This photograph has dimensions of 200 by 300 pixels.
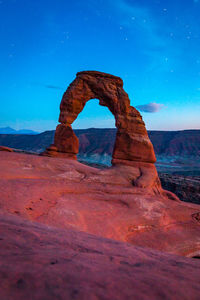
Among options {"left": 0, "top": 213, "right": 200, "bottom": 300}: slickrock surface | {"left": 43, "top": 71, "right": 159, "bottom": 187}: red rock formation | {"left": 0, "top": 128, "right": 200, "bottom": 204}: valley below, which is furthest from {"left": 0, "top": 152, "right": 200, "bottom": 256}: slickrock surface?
{"left": 0, "top": 128, "right": 200, "bottom": 204}: valley below

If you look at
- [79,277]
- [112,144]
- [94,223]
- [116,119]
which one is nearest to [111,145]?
[112,144]

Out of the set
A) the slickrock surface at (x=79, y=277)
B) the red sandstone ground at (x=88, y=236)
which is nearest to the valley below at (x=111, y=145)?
the red sandstone ground at (x=88, y=236)

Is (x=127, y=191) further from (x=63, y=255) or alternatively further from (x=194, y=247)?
(x=63, y=255)

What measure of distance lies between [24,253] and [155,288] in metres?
1.09

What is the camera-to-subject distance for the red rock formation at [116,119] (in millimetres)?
10133

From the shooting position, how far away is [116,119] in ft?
35.2

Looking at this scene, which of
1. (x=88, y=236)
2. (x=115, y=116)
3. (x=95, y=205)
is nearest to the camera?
(x=88, y=236)

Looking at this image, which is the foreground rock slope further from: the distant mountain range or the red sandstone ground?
the distant mountain range

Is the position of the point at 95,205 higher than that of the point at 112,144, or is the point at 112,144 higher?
the point at 112,144

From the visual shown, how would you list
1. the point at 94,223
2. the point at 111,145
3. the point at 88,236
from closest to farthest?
the point at 88,236
the point at 94,223
the point at 111,145

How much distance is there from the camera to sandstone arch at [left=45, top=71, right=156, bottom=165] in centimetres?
1018

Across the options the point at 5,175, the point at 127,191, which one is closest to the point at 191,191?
the point at 127,191

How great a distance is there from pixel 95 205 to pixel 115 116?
6.27m

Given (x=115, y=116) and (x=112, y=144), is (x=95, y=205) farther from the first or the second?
(x=112, y=144)
